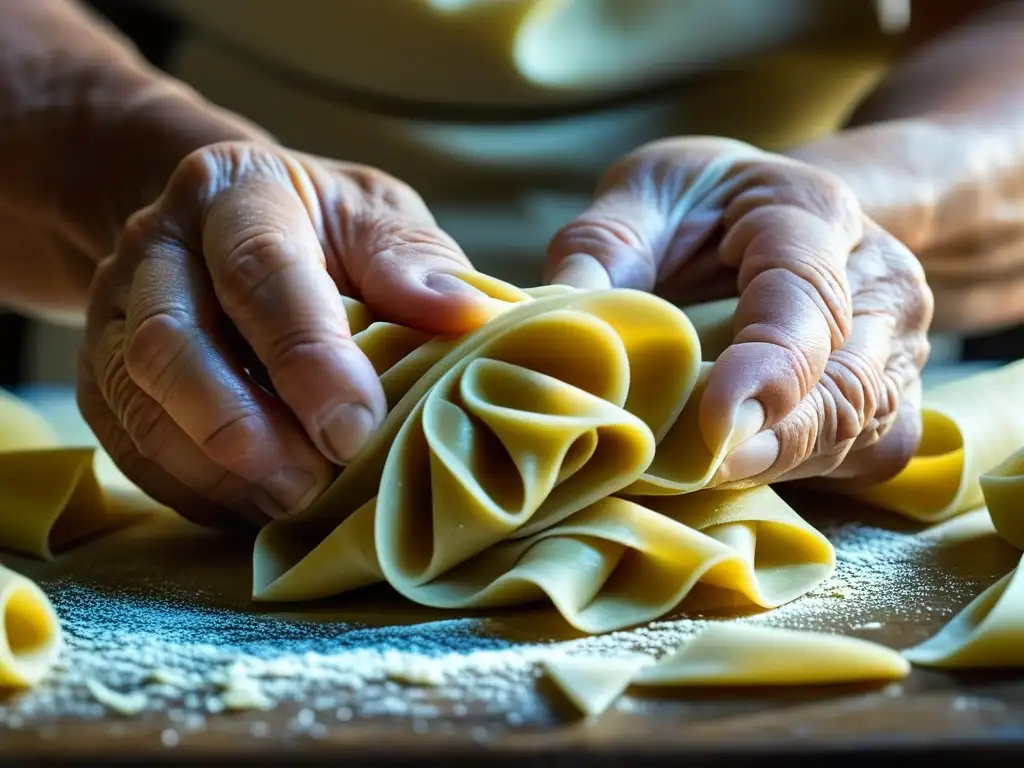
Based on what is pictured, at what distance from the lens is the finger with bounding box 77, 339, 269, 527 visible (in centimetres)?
120

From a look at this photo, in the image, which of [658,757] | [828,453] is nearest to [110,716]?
[658,757]

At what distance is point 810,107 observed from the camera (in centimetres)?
231

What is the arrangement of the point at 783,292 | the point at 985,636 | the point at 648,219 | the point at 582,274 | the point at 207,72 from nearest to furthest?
the point at 985,636 → the point at 783,292 → the point at 582,274 → the point at 648,219 → the point at 207,72

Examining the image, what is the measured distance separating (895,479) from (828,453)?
0.83 feet

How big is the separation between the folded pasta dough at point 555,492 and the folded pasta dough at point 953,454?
1.09 feet

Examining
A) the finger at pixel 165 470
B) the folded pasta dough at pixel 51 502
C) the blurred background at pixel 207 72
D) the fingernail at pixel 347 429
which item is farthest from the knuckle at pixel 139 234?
the blurred background at pixel 207 72

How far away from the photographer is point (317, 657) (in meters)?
0.90

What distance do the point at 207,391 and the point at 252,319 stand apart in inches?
3.3

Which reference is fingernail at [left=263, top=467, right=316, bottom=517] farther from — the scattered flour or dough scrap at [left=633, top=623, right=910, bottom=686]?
dough scrap at [left=633, top=623, right=910, bottom=686]

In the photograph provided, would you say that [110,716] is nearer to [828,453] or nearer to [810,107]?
[828,453]

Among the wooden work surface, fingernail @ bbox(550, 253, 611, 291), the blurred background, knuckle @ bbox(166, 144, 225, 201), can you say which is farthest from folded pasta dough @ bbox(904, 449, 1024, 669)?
the blurred background

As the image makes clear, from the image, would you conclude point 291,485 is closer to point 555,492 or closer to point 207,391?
point 207,391

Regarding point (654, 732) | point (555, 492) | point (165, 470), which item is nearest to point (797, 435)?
point (555, 492)

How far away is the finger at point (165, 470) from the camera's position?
1200 millimetres
